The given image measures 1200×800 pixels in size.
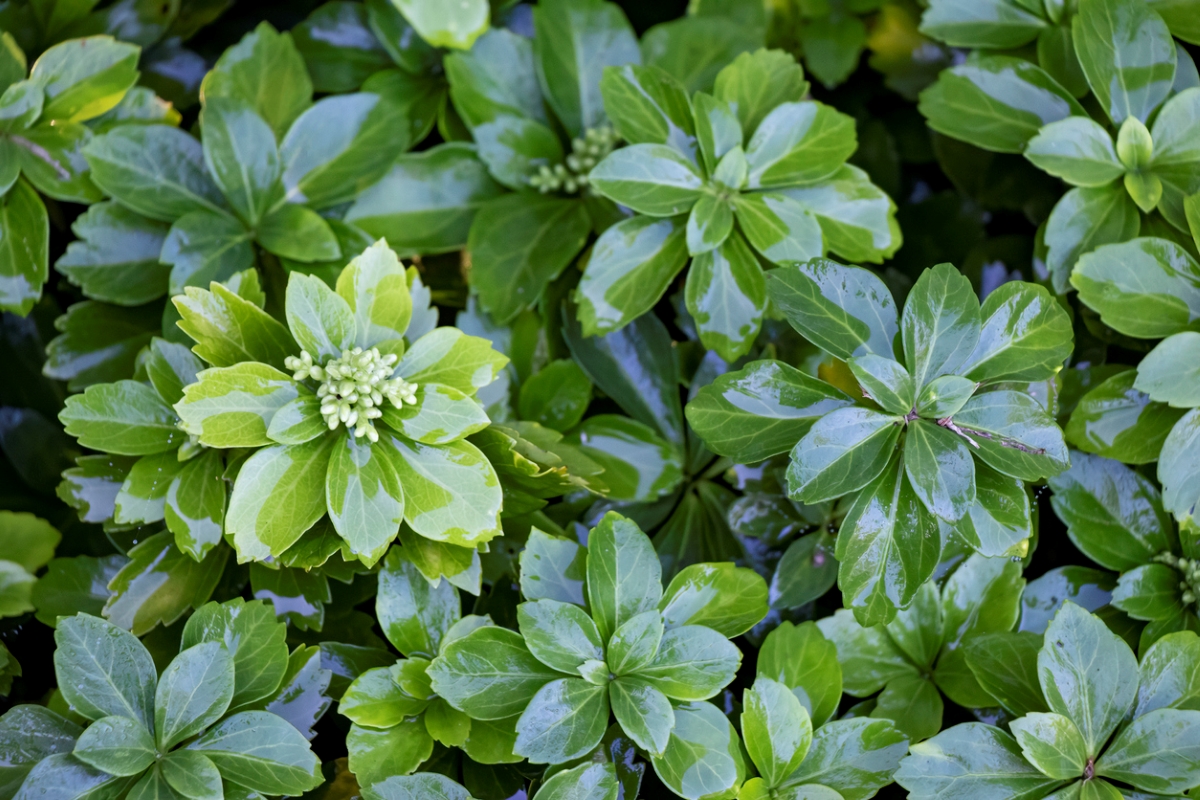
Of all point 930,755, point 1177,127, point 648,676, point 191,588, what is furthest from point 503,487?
point 1177,127

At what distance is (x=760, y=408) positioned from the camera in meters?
1.00

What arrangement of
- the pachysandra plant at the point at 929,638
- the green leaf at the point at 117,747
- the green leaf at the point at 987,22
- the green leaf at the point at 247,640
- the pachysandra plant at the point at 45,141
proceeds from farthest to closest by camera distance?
the green leaf at the point at 987,22
the pachysandra plant at the point at 45,141
the pachysandra plant at the point at 929,638
the green leaf at the point at 247,640
the green leaf at the point at 117,747

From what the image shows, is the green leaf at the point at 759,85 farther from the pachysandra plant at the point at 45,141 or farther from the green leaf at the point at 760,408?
the pachysandra plant at the point at 45,141

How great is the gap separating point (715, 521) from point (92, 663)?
86 cm

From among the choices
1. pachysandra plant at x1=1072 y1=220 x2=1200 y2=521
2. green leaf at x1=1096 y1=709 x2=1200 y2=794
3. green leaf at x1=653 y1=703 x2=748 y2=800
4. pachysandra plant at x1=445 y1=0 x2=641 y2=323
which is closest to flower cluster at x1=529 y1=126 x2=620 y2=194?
pachysandra plant at x1=445 y1=0 x2=641 y2=323

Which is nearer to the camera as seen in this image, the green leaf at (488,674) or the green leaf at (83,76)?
the green leaf at (488,674)

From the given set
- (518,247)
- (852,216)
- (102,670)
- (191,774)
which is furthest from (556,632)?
(852,216)

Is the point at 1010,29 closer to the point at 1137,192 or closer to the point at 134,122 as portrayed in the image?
the point at 1137,192

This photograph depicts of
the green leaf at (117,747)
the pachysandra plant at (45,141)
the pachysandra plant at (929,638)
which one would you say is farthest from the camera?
the pachysandra plant at (45,141)

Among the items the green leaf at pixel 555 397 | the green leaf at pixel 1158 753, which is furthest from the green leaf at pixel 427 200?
the green leaf at pixel 1158 753

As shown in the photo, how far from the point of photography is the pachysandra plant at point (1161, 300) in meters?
1.06

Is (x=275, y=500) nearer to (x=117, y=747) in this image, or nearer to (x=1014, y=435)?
(x=117, y=747)

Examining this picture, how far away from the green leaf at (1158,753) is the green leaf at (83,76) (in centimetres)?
162

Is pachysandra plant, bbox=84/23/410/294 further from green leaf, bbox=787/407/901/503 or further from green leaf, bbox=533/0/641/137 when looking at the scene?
green leaf, bbox=787/407/901/503
